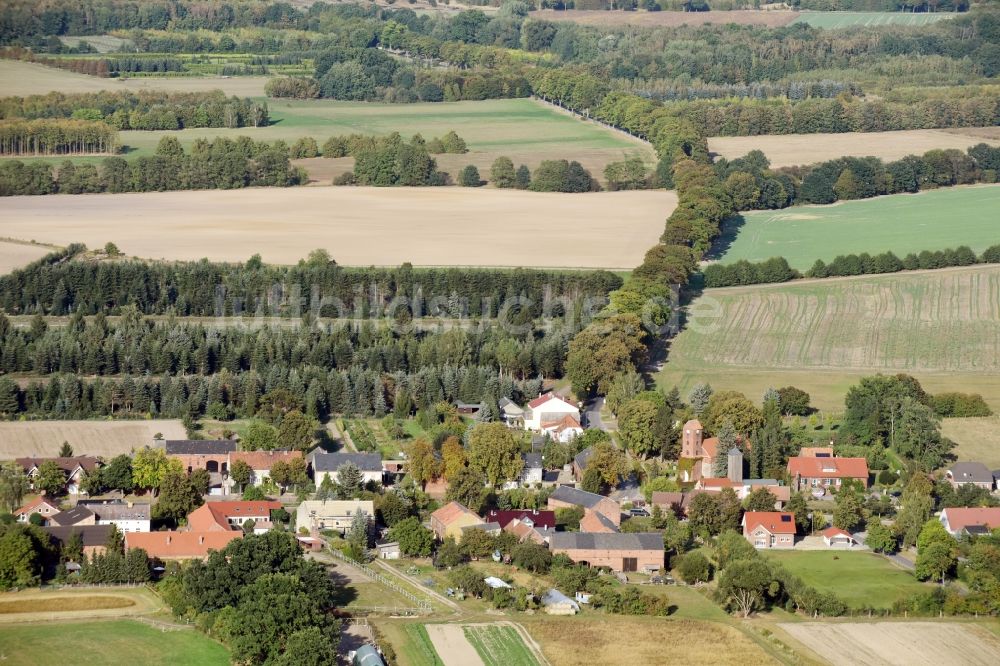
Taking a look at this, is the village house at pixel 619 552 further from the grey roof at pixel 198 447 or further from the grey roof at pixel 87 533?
the grey roof at pixel 198 447

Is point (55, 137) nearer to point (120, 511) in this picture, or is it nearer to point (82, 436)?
point (82, 436)

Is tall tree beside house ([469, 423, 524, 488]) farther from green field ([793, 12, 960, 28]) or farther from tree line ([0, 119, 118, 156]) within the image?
green field ([793, 12, 960, 28])

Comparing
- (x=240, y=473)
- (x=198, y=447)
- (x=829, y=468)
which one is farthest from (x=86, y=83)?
(x=829, y=468)

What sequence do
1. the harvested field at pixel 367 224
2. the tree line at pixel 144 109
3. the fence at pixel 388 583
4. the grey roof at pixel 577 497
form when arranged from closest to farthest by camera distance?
1. the fence at pixel 388 583
2. the grey roof at pixel 577 497
3. the harvested field at pixel 367 224
4. the tree line at pixel 144 109

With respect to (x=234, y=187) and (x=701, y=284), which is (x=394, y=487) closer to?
(x=701, y=284)

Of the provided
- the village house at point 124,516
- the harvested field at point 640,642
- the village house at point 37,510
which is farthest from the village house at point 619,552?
the village house at point 37,510

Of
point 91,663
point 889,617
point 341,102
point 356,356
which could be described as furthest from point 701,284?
point 341,102
